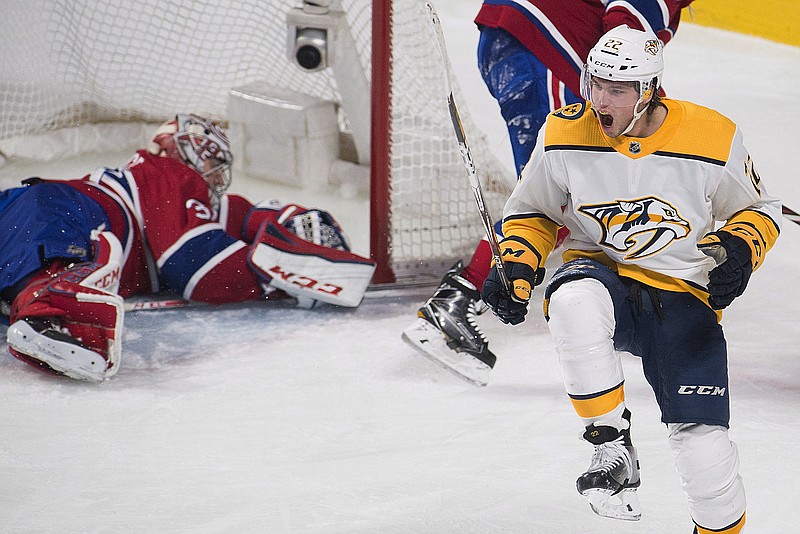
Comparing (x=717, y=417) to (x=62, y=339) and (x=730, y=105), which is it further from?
(x=730, y=105)

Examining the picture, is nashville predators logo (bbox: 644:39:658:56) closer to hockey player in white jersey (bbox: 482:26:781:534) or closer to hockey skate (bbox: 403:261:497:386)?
hockey player in white jersey (bbox: 482:26:781:534)

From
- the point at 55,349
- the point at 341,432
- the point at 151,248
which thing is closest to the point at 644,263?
the point at 341,432

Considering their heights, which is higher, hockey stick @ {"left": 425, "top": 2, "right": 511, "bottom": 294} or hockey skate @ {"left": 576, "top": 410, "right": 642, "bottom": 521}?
hockey stick @ {"left": 425, "top": 2, "right": 511, "bottom": 294}

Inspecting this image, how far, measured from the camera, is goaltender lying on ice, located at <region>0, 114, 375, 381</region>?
2.70 metres

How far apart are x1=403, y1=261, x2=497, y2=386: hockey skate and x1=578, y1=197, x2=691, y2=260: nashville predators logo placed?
3.22 ft

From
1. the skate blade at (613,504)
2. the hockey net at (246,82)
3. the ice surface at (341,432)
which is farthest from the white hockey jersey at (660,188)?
the hockey net at (246,82)

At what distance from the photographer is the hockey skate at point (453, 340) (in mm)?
2770

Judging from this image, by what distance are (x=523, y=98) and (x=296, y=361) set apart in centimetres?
91

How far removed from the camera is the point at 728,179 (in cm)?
180

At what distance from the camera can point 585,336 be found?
1709 mm

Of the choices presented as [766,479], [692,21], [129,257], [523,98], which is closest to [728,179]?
[766,479]

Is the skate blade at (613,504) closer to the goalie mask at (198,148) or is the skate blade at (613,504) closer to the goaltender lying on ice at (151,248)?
the goaltender lying on ice at (151,248)

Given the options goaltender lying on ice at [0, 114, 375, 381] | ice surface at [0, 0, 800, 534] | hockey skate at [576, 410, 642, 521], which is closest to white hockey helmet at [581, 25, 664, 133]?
hockey skate at [576, 410, 642, 521]

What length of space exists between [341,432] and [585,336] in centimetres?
94
